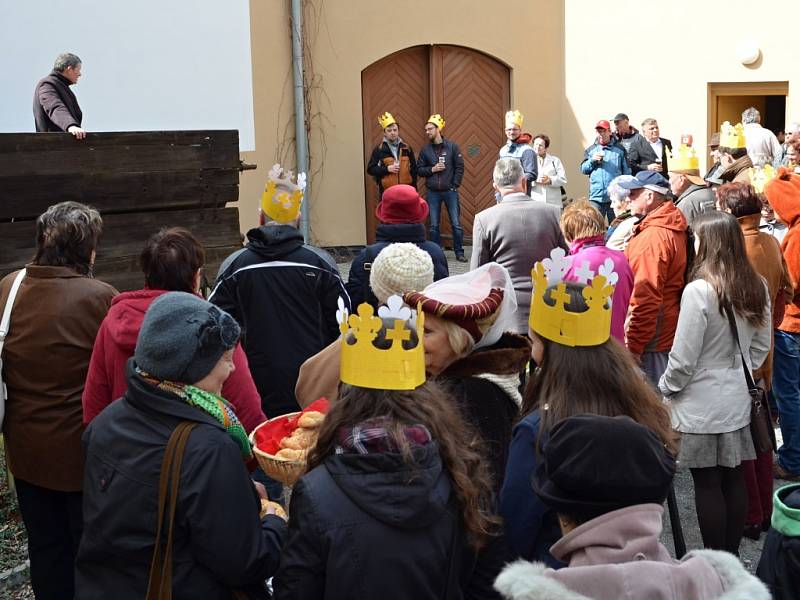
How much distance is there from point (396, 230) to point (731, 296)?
182 centimetres

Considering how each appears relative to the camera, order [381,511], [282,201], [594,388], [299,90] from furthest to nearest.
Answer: [299,90] → [282,201] → [594,388] → [381,511]

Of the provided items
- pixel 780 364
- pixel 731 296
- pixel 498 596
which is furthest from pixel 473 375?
pixel 780 364

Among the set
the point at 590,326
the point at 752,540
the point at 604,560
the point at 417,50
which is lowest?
the point at 752,540

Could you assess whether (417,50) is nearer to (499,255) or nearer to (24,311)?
(499,255)

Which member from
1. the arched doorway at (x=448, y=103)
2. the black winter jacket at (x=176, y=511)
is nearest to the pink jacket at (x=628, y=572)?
the black winter jacket at (x=176, y=511)

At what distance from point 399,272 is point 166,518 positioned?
152 cm

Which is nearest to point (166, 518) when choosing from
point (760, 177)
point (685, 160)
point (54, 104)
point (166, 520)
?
point (166, 520)

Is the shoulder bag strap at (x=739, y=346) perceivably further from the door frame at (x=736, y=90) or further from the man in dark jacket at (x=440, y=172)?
the door frame at (x=736, y=90)

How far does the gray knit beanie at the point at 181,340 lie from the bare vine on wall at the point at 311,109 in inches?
447

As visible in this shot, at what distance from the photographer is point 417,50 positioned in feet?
50.6

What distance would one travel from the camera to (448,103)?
15.8 metres

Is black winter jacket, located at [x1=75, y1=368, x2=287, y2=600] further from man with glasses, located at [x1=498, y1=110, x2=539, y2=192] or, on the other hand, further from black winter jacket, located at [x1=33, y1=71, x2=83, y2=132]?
man with glasses, located at [x1=498, y1=110, x2=539, y2=192]

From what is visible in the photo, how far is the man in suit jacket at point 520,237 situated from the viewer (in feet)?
19.9

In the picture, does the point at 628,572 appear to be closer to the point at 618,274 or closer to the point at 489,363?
the point at 489,363
